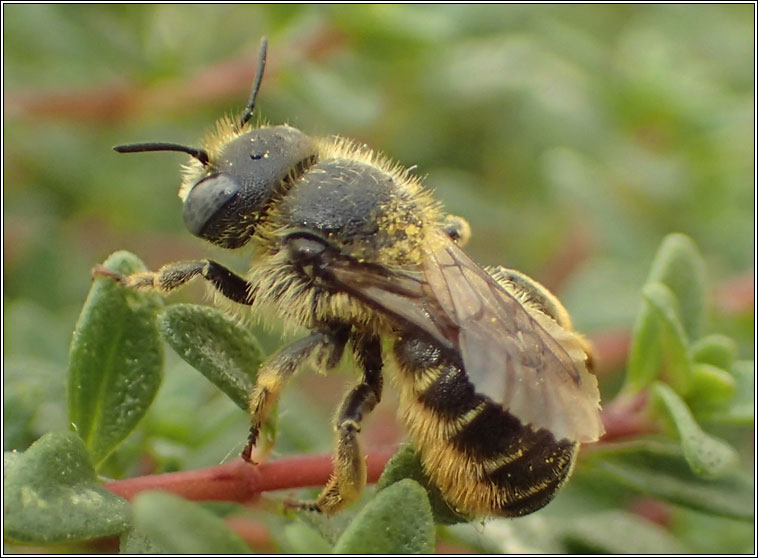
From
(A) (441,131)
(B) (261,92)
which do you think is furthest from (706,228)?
(B) (261,92)

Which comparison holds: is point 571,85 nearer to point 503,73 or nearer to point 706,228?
point 503,73

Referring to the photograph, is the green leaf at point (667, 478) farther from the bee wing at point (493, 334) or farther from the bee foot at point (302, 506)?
the bee foot at point (302, 506)

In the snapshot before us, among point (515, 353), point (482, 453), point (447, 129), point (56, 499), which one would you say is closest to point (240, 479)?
point (56, 499)

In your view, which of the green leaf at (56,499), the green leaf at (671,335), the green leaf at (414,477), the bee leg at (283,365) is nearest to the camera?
the green leaf at (56,499)

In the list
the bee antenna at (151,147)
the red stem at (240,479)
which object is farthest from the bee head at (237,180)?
the red stem at (240,479)

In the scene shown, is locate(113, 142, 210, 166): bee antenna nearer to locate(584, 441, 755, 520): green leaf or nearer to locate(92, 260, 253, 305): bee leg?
locate(92, 260, 253, 305): bee leg

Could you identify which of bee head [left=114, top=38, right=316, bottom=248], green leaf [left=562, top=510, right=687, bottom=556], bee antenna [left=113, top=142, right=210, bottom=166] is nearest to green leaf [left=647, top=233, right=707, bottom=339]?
green leaf [left=562, top=510, right=687, bottom=556]

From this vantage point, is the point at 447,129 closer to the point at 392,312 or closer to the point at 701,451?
the point at 392,312
